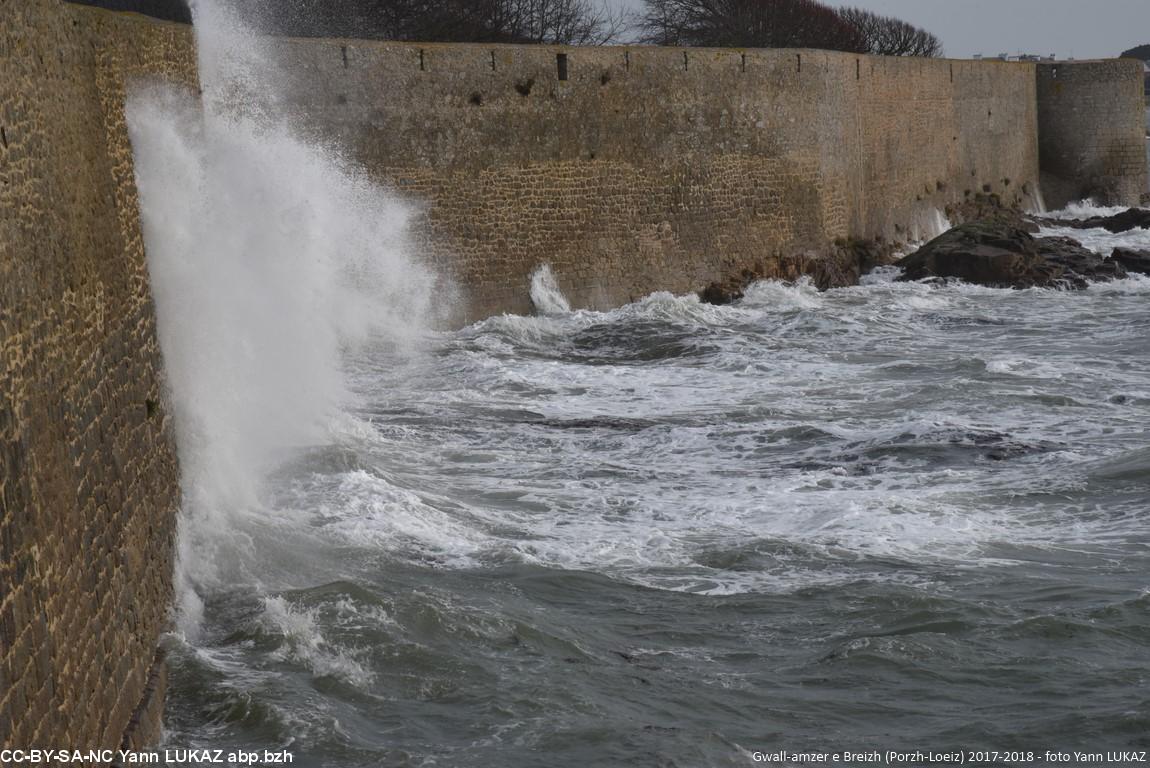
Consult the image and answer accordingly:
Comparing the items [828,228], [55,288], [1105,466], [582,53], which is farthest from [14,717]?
[828,228]

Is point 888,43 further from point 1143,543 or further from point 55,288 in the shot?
point 55,288

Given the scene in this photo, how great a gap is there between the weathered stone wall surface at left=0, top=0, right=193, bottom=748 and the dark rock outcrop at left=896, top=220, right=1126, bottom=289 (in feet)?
49.4

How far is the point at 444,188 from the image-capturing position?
1636 cm

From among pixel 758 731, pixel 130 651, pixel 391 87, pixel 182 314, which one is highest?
pixel 391 87

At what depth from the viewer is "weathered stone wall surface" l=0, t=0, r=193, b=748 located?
436 cm

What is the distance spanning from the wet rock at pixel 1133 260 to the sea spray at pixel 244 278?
423 inches

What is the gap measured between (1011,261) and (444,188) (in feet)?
27.7

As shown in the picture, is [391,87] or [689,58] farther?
[689,58]

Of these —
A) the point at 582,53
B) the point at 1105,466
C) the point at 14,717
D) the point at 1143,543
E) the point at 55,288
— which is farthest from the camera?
the point at 582,53

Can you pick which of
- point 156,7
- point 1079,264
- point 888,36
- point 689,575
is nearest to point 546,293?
point 156,7

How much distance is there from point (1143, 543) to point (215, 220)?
20.4ft

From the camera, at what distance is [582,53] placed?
17.5m

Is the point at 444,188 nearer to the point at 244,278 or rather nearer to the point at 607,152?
the point at 607,152

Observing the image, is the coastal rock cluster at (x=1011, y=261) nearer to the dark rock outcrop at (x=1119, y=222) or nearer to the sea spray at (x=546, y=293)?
the dark rock outcrop at (x=1119, y=222)
